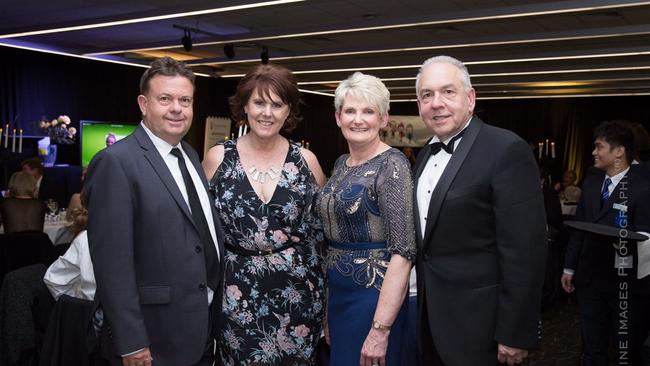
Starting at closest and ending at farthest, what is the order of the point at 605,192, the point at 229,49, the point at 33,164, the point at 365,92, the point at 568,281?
the point at 365,92, the point at 605,192, the point at 568,281, the point at 33,164, the point at 229,49

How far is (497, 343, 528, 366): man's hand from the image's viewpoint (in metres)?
2.04

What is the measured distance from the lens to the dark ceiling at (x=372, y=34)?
27.1ft

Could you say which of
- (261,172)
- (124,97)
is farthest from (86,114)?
(261,172)

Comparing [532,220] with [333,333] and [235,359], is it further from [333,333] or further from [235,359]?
[235,359]

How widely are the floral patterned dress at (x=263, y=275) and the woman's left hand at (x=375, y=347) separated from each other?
321 mm

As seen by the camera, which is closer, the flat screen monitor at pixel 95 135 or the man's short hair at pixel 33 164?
the man's short hair at pixel 33 164

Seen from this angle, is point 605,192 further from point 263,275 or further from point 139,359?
point 139,359

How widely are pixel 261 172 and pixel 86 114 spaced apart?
39.7 feet

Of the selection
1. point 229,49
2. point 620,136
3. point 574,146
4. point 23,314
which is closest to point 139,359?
point 23,314

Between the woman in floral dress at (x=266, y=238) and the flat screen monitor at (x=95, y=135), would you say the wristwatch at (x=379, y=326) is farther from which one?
the flat screen monitor at (x=95, y=135)

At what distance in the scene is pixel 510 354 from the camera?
2043 mm

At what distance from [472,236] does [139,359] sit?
115 centimetres

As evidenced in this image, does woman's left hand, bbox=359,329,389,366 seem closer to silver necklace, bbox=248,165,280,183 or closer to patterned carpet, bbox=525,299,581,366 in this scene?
silver necklace, bbox=248,165,280,183

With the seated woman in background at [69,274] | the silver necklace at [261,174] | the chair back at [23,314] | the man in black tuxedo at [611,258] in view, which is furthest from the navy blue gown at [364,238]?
the man in black tuxedo at [611,258]
